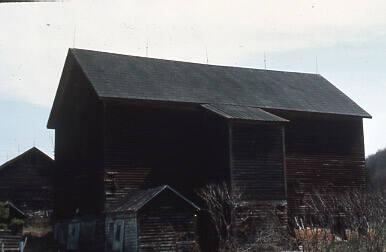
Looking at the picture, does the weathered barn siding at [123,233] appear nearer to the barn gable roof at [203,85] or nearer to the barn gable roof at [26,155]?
the barn gable roof at [203,85]

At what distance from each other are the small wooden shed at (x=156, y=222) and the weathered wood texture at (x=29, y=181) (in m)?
21.0

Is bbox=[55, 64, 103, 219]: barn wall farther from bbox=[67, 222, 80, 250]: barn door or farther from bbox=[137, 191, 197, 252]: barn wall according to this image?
bbox=[137, 191, 197, 252]: barn wall

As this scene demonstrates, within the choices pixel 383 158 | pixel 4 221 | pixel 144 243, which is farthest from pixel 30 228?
pixel 383 158

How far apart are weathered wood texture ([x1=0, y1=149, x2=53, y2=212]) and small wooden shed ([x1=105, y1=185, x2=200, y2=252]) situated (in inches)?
826

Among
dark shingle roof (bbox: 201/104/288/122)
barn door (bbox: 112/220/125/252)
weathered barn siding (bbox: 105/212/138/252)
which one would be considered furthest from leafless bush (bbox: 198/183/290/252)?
barn door (bbox: 112/220/125/252)

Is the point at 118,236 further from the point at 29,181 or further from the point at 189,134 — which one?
the point at 29,181

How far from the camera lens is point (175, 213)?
25344mm

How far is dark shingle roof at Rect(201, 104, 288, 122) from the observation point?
27392mm

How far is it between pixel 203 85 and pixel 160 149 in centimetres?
526

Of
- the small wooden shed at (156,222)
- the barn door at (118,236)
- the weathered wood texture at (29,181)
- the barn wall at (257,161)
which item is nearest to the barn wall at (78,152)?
the barn door at (118,236)

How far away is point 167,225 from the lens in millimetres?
25062

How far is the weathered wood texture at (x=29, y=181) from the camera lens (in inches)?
1766

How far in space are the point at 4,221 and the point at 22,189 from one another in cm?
1367

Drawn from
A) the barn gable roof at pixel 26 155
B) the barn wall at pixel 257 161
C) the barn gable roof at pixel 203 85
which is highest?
the barn gable roof at pixel 203 85
